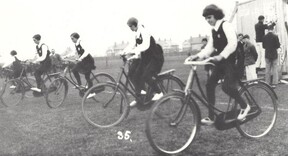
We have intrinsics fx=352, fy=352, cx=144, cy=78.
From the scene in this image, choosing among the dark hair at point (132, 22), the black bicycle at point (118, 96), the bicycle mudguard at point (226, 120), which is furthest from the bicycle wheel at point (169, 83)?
the bicycle mudguard at point (226, 120)

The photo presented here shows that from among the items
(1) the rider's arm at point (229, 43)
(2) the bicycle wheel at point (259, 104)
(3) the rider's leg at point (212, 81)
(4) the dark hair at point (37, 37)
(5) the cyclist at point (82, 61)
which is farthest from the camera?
(4) the dark hair at point (37, 37)

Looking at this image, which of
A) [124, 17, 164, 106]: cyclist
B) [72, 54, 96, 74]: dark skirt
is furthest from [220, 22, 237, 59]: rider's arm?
[72, 54, 96, 74]: dark skirt

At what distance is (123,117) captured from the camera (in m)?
6.54

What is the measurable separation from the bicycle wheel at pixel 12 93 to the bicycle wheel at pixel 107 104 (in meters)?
4.10

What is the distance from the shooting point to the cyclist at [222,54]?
189 inches

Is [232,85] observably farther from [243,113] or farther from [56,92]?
[56,92]

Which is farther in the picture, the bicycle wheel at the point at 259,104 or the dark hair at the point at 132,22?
the dark hair at the point at 132,22

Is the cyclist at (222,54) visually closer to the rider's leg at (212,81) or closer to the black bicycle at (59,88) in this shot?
the rider's leg at (212,81)

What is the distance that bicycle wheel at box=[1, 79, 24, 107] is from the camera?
1059cm

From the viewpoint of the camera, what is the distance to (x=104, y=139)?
5.69 m

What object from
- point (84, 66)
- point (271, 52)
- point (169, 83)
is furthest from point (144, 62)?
point (271, 52)

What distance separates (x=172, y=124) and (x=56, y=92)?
552cm

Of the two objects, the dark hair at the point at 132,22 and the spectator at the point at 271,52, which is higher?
the dark hair at the point at 132,22

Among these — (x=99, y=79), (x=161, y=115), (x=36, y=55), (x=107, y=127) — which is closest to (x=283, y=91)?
(x=99, y=79)
